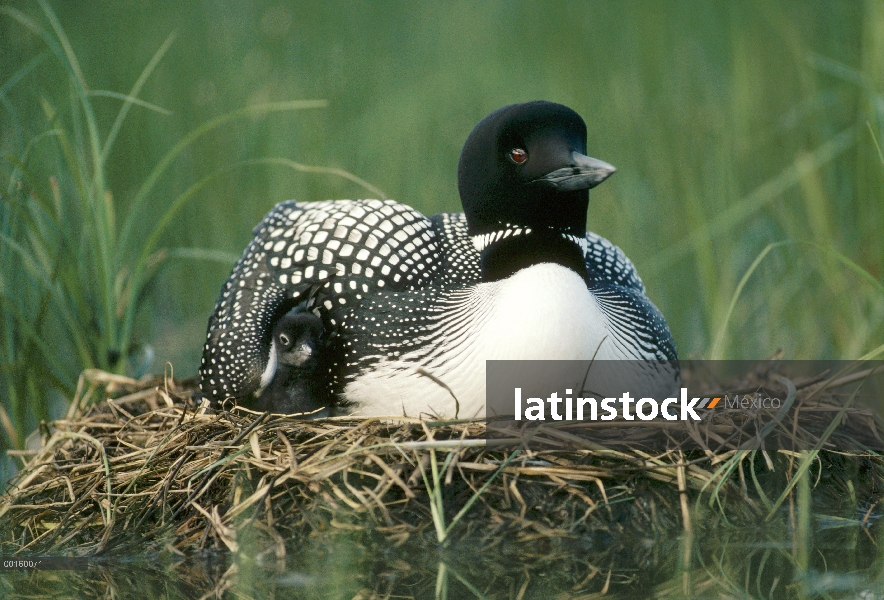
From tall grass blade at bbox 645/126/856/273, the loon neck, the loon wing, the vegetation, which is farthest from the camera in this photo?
tall grass blade at bbox 645/126/856/273

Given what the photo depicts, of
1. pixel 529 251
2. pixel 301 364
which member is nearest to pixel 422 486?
pixel 301 364

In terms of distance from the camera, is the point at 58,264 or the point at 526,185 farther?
the point at 58,264

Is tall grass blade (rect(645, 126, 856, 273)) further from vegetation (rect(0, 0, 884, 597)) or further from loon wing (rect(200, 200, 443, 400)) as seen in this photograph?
loon wing (rect(200, 200, 443, 400))

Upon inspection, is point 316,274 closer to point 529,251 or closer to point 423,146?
point 529,251

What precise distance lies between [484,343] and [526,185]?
14.9 inches

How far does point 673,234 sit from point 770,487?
1.87 metres

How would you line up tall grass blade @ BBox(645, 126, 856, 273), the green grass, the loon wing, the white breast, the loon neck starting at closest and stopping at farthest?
the white breast < the loon neck < the loon wing < the green grass < tall grass blade @ BBox(645, 126, 856, 273)

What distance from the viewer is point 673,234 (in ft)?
12.7

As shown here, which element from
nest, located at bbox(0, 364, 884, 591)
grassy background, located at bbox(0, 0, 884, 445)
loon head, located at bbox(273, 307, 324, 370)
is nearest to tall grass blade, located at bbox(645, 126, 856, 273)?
grassy background, located at bbox(0, 0, 884, 445)

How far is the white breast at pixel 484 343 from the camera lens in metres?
2.18

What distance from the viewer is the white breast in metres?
2.18

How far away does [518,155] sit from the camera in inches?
89.2

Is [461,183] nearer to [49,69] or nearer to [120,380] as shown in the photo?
[120,380]

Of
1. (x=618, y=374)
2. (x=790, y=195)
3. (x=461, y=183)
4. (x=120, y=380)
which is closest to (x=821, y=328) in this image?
(x=790, y=195)
